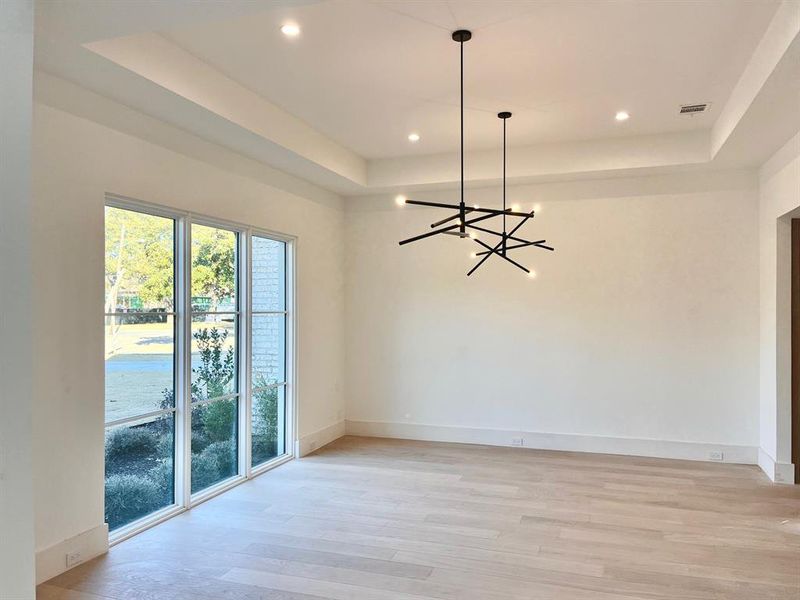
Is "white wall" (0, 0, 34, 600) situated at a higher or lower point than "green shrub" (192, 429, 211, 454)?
higher

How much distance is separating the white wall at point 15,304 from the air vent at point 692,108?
181 inches

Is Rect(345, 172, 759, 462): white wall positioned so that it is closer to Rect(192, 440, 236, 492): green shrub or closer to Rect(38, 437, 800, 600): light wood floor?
Rect(38, 437, 800, 600): light wood floor

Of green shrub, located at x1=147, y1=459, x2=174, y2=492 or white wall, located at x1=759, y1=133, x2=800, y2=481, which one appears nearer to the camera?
green shrub, located at x1=147, y1=459, x2=174, y2=492

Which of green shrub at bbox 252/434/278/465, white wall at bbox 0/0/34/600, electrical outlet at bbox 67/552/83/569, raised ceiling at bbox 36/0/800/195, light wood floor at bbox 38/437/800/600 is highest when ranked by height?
raised ceiling at bbox 36/0/800/195

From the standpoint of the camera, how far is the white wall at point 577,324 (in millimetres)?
5789

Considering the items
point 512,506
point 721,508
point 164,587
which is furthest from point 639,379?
point 164,587

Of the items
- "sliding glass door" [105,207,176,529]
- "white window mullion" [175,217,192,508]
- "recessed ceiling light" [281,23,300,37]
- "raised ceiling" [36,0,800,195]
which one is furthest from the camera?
"white window mullion" [175,217,192,508]

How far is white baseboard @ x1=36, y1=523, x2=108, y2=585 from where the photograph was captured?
10.8ft

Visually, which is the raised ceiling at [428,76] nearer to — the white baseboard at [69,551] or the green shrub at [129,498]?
the green shrub at [129,498]

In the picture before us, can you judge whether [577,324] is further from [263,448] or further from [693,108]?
[263,448]

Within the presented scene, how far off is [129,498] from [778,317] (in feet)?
18.2

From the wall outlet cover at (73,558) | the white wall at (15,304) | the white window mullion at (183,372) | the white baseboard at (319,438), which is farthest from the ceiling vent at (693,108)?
the wall outlet cover at (73,558)

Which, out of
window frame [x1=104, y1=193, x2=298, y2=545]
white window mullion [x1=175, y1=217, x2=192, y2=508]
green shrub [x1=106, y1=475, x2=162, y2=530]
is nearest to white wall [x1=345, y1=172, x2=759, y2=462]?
window frame [x1=104, y1=193, x2=298, y2=545]

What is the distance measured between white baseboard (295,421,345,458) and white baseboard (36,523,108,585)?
8.14 ft
